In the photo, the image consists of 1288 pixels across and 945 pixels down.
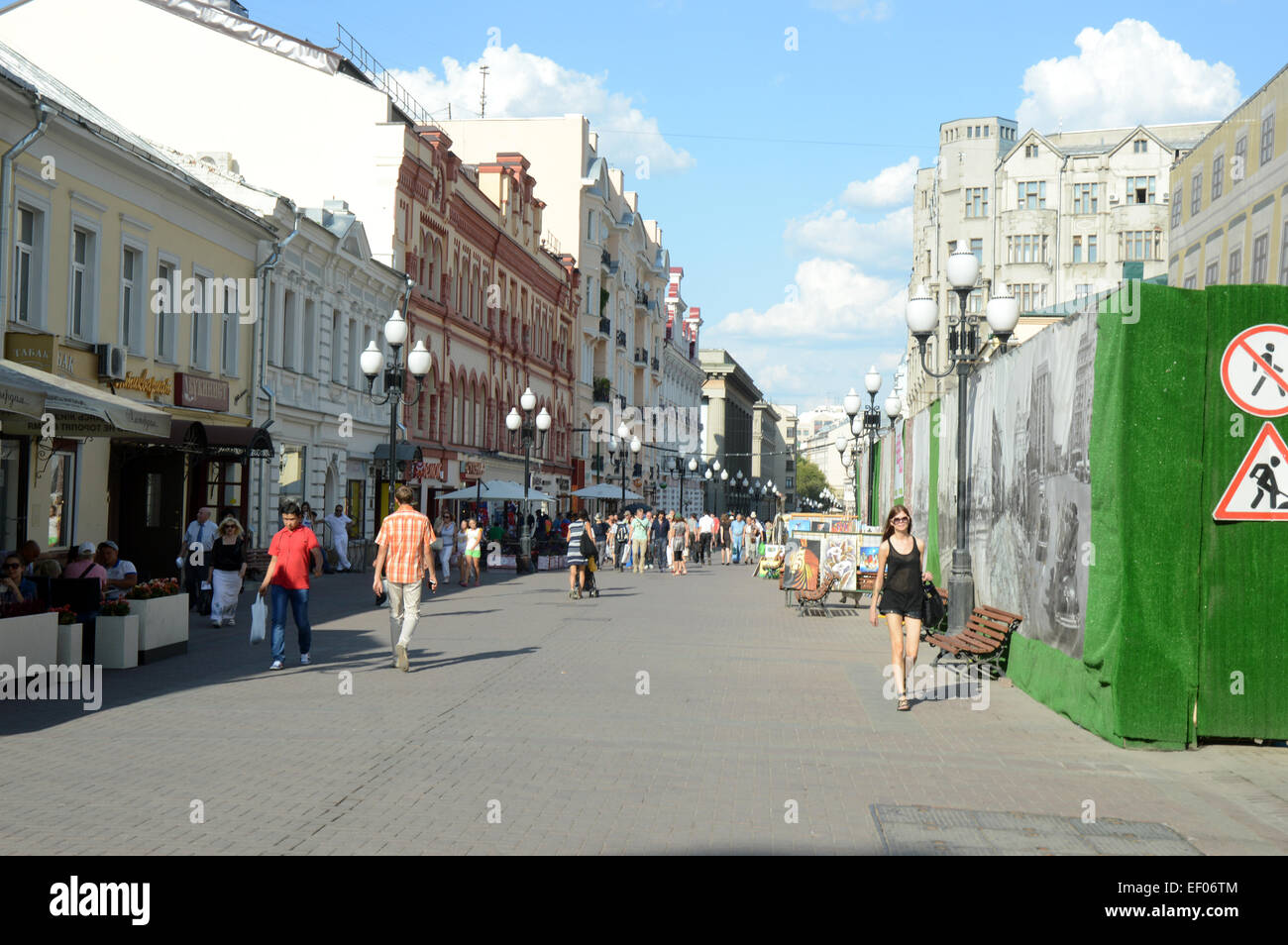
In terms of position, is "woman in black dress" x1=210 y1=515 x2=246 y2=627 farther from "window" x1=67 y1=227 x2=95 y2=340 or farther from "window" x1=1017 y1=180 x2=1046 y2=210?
"window" x1=1017 y1=180 x2=1046 y2=210

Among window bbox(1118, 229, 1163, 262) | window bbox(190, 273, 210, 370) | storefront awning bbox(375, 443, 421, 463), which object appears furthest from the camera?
window bbox(1118, 229, 1163, 262)

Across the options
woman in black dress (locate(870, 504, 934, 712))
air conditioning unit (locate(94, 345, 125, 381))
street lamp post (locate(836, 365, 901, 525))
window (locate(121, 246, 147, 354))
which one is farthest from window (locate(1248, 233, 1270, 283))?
woman in black dress (locate(870, 504, 934, 712))

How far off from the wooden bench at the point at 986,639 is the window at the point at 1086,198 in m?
74.6

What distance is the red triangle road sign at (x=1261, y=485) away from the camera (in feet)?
32.1

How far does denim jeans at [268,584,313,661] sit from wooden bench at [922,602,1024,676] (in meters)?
6.60

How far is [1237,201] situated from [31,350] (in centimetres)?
3939

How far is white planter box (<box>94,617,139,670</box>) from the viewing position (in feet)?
44.0

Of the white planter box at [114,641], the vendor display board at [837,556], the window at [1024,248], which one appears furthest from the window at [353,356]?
the window at [1024,248]

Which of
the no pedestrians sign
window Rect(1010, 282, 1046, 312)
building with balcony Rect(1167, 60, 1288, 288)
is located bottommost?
the no pedestrians sign

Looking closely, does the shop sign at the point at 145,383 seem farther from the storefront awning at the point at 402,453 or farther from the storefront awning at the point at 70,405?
the storefront awning at the point at 402,453

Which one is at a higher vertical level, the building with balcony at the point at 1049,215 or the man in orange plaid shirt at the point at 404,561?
the building with balcony at the point at 1049,215

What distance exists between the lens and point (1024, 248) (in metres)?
84.4

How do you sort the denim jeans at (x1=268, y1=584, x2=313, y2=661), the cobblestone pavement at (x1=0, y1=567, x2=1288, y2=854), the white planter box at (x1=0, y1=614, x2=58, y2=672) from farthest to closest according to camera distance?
the denim jeans at (x1=268, y1=584, x2=313, y2=661)
the white planter box at (x1=0, y1=614, x2=58, y2=672)
the cobblestone pavement at (x1=0, y1=567, x2=1288, y2=854)

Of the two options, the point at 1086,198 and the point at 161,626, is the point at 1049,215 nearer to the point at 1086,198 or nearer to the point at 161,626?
the point at 1086,198
